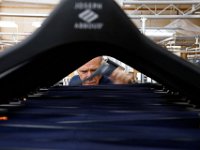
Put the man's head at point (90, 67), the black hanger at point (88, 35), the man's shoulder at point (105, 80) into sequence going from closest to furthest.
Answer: the black hanger at point (88, 35) < the man's shoulder at point (105, 80) < the man's head at point (90, 67)

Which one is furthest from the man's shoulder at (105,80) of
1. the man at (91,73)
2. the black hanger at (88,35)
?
the black hanger at (88,35)

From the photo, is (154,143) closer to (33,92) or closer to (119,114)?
(119,114)

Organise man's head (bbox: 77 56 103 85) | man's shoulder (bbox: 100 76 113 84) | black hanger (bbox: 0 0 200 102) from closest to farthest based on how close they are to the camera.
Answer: black hanger (bbox: 0 0 200 102) < man's shoulder (bbox: 100 76 113 84) < man's head (bbox: 77 56 103 85)

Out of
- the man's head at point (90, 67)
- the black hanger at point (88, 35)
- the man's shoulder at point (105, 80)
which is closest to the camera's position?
the black hanger at point (88, 35)

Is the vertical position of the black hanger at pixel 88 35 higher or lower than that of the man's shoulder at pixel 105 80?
higher

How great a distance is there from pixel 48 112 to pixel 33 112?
28mm

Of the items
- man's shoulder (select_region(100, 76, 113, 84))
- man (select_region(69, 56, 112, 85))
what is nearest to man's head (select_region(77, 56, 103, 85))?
man (select_region(69, 56, 112, 85))

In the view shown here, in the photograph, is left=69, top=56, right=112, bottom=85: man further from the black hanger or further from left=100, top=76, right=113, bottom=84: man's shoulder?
the black hanger

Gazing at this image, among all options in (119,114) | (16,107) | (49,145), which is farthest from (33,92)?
(49,145)

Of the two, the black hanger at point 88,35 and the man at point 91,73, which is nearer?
the black hanger at point 88,35

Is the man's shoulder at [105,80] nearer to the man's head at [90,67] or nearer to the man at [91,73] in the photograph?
the man at [91,73]

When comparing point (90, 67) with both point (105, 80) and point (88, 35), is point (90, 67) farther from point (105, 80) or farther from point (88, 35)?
point (88, 35)

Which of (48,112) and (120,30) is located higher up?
(120,30)

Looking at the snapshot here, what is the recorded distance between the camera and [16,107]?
726 mm
